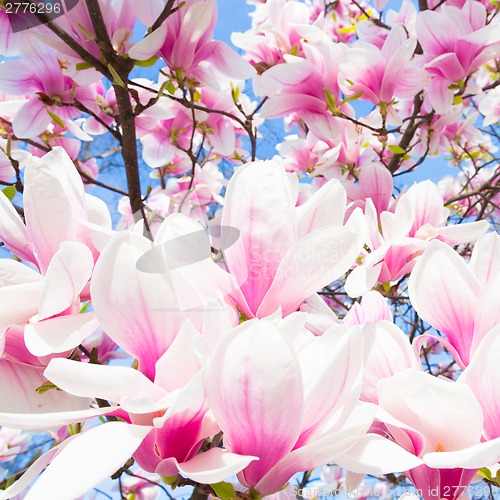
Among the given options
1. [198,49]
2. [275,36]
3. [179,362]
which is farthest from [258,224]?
[275,36]

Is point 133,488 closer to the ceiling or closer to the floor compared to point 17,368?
closer to the floor

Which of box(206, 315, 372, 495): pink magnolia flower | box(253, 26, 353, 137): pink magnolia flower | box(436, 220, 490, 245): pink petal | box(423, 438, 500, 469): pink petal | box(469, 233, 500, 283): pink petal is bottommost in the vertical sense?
box(436, 220, 490, 245): pink petal

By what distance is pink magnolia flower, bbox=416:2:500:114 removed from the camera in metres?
1.29

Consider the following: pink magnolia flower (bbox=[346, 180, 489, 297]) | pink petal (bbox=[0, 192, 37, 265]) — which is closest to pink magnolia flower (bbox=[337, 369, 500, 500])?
pink petal (bbox=[0, 192, 37, 265])

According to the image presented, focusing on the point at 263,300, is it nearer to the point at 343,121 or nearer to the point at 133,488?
the point at 343,121

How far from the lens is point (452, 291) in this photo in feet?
1.49

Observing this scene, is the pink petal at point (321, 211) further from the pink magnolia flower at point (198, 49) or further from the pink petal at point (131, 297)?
the pink magnolia flower at point (198, 49)

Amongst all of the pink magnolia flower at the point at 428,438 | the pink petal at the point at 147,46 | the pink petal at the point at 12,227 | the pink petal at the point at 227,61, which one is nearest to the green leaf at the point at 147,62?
the pink petal at the point at 147,46

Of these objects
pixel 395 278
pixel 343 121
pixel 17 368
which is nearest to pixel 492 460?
pixel 17 368

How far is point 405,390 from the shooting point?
1.20ft

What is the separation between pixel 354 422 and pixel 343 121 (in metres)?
1.33

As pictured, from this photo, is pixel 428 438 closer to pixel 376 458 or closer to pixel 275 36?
pixel 376 458

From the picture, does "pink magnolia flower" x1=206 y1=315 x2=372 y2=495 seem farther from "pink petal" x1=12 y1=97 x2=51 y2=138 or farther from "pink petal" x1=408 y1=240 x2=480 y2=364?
"pink petal" x1=12 y1=97 x2=51 y2=138

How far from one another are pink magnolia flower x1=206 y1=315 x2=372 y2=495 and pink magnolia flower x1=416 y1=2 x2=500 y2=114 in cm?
120
